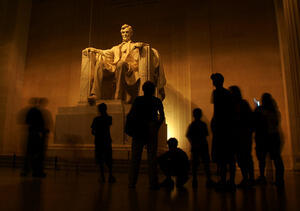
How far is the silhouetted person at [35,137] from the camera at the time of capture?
3455 mm

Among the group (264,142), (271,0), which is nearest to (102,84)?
(264,142)

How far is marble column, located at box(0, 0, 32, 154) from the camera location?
8211mm

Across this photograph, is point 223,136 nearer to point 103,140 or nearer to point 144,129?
point 144,129

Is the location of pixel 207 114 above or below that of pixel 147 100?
above

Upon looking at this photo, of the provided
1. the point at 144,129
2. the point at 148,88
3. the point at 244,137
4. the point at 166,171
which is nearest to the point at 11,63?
the point at 148,88

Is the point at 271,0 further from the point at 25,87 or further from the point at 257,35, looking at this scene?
the point at 25,87

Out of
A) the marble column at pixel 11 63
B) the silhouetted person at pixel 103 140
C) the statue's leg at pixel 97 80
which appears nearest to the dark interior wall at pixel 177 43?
the marble column at pixel 11 63

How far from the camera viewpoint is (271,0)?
25.4 feet

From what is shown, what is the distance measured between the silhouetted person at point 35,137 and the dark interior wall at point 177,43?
4.77 meters

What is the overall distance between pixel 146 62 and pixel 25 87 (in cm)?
523

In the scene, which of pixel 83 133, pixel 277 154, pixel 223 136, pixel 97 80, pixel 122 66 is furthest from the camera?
pixel 97 80

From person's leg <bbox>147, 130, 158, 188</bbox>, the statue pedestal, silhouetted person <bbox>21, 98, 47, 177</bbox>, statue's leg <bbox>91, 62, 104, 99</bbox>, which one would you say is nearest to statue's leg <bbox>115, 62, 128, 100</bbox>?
the statue pedestal

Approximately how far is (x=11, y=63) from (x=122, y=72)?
4626 millimetres

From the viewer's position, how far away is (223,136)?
246cm
